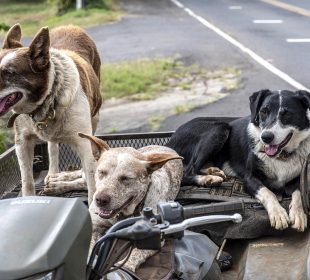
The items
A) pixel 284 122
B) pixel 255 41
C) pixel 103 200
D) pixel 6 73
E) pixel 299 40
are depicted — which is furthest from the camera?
pixel 255 41

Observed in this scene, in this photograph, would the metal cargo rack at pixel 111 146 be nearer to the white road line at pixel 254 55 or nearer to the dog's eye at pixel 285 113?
the dog's eye at pixel 285 113

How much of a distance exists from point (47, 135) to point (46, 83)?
0.39 meters

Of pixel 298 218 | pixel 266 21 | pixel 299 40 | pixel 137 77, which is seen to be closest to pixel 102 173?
pixel 298 218

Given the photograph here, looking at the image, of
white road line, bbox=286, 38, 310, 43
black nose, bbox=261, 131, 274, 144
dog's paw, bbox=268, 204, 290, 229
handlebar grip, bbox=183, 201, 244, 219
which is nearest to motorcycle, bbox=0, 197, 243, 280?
handlebar grip, bbox=183, 201, 244, 219

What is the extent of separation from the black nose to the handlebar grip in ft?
3.62

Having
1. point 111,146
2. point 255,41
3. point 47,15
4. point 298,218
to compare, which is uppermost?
point 298,218

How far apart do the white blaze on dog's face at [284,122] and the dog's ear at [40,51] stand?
1.33 metres

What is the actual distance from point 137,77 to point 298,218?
9.45m

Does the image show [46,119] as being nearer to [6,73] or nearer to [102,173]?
[6,73]

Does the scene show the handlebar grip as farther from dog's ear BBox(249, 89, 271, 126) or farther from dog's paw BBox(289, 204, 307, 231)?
dog's ear BBox(249, 89, 271, 126)

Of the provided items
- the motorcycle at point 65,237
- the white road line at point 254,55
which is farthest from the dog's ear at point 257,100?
the white road line at point 254,55

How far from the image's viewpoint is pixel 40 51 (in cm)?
415

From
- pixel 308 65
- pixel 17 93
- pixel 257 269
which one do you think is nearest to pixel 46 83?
pixel 17 93

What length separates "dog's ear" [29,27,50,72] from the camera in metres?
4.10
